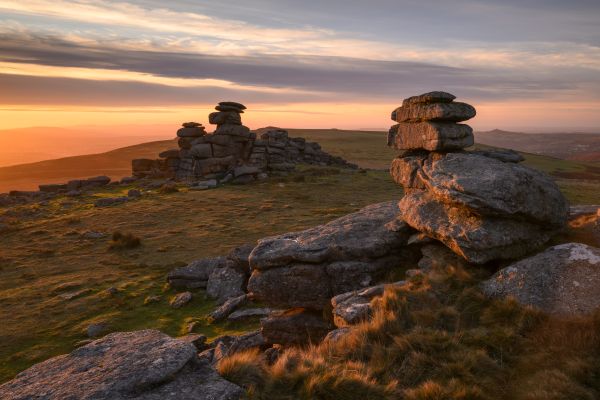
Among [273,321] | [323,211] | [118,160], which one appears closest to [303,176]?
[323,211]

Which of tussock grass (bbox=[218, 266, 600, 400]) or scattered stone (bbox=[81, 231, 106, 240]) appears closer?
tussock grass (bbox=[218, 266, 600, 400])

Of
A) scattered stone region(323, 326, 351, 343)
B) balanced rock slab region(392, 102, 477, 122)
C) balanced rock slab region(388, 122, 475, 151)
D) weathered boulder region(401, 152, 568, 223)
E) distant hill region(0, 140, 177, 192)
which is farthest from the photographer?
distant hill region(0, 140, 177, 192)

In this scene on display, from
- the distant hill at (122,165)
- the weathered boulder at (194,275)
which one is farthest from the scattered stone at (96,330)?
the distant hill at (122,165)

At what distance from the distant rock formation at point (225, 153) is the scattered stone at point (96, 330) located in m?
36.0

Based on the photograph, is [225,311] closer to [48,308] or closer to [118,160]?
[48,308]

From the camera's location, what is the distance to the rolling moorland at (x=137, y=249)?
61.2ft

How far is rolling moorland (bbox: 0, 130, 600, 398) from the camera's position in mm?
18656

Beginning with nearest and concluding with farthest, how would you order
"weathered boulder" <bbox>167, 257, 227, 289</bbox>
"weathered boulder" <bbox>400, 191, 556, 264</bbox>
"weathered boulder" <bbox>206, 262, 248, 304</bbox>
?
"weathered boulder" <bbox>400, 191, 556, 264</bbox>, "weathered boulder" <bbox>206, 262, 248, 304</bbox>, "weathered boulder" <bbox>167, 257, 227, 289</bbox>

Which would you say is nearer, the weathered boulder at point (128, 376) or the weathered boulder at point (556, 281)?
the weathered boulder at point (128, 376)

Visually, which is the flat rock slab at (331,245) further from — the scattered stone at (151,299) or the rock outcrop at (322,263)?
the scattered stone at (151,299)

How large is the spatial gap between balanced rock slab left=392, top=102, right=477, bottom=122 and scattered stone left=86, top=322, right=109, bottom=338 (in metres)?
16.2

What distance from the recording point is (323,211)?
38.1 meters

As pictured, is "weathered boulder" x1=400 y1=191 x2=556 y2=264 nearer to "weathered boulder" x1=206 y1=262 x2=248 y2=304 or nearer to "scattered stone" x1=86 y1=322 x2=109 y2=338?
"weathered boulder" x1=206 y1=262 x2=248 y2=304

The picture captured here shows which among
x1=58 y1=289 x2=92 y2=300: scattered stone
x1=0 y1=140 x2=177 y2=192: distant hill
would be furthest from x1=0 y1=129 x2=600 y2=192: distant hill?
x1=58 y1=289 x2=92 y2=300: scattered stone
